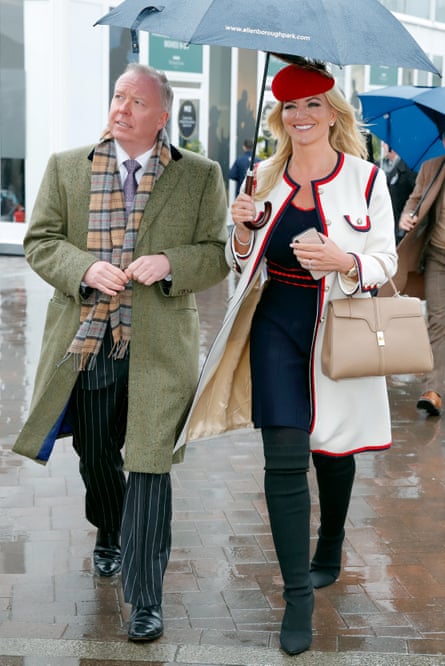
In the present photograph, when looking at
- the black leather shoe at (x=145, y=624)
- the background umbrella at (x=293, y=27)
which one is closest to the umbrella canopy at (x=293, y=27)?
the background umbrella at (x=293, y=27)

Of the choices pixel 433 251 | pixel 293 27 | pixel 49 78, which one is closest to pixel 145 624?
pixel 293 27

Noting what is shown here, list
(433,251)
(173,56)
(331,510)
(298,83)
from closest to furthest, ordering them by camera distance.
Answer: (298,83)
(331,510)
(433,251)
(173,56)

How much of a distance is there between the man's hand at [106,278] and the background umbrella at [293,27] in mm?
814

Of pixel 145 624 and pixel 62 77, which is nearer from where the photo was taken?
pixel 145 624

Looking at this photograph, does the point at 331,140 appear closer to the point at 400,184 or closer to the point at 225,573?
the point at 225,573

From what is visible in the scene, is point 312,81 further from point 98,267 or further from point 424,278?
point 424,278

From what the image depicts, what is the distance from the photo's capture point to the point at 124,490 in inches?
184

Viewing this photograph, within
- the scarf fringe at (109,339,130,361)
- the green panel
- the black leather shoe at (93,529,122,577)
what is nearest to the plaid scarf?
the scarf fringe at (109,339,130,361)

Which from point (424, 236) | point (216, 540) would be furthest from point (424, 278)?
point (216, 540)

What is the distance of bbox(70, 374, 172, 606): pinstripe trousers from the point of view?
167 inches

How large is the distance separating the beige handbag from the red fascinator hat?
740 millimetres

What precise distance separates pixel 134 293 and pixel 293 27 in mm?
1103

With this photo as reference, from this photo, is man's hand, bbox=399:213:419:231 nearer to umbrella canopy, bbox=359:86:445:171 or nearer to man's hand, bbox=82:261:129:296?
umbrella canopy, bbox=359:86:445:171

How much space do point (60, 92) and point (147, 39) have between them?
103 inches
